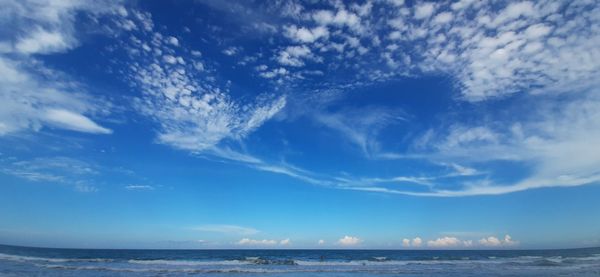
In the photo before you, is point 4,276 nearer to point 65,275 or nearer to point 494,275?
point 65,275

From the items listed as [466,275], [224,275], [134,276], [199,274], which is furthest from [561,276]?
[134,276]

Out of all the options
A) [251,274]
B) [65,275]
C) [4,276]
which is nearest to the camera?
[4,276]

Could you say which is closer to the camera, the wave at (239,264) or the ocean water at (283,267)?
the ocean water at (283,267)

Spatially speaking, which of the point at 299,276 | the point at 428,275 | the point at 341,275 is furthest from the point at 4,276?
the point at 428,275

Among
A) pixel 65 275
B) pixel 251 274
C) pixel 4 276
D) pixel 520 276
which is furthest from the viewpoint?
pixel 251 274

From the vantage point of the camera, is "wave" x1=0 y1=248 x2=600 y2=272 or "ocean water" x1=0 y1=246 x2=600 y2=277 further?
"wave" x1=0 y1=248 x2=600 y2=272

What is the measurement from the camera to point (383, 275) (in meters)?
31.7

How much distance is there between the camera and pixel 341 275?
3212 centimetres

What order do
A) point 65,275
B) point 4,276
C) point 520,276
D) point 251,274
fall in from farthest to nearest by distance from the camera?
point 251,274, point 520,276, point 65,275, point 4,276

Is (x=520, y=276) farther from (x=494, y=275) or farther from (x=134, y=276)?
(x=134, y=276)

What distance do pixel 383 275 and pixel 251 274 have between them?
11909mm

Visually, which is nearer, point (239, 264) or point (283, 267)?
point (283, 267)

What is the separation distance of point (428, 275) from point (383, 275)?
163 inches

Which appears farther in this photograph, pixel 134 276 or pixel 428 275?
pixel 428 275
